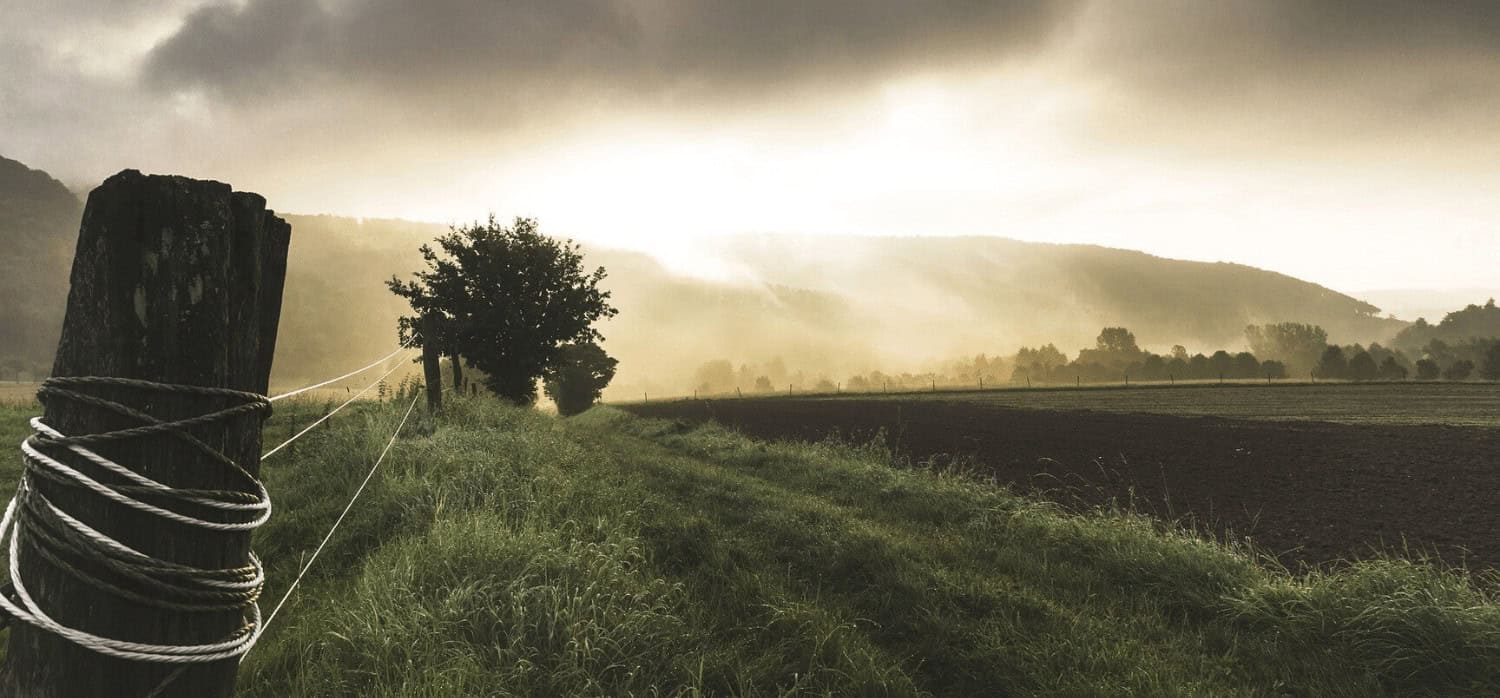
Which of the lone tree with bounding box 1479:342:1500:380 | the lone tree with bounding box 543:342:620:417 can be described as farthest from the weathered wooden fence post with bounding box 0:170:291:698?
the lone tree with bounding box 1479:342:1500:380

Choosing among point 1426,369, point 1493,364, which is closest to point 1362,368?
point 1426,369

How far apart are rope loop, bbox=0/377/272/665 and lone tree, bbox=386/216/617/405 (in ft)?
71.5

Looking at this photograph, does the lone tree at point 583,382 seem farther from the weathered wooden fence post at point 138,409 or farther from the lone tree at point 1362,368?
the lone tree at point 1362,368

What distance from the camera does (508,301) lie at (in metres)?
22.5

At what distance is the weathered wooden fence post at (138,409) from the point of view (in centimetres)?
152

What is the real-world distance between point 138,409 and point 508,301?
876 inches

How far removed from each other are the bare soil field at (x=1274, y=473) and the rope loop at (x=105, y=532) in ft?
28.6

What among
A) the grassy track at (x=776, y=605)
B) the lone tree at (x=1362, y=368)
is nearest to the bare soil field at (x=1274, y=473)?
the grassy track at (x=776, y=605)

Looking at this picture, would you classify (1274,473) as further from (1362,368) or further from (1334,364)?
(1334,364)

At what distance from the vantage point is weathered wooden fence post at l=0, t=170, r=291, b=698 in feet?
5.00

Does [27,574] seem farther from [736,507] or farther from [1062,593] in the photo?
[736,507]

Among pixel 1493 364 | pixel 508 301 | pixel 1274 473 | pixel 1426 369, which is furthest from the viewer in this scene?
pixel 1426 369

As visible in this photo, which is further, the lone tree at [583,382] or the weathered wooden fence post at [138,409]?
the lone tree at [583,382]

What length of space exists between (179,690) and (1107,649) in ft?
15.4
